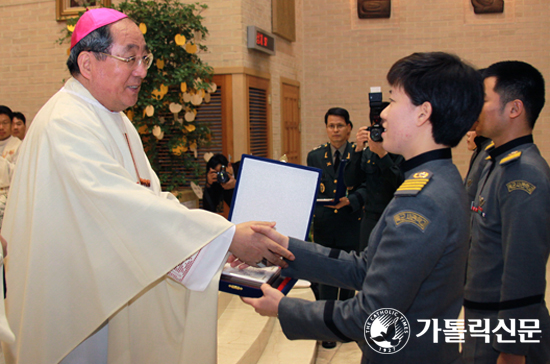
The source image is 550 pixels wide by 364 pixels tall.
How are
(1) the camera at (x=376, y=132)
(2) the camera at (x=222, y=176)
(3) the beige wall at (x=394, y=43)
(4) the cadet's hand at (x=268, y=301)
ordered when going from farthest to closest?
(3) the beige wall at (x=394, y=43) → (2) the camera at (x=222, y=176) → (1) the camera at (x=376, y=132) → (4) the cadet's hand at (x=268, y=301)

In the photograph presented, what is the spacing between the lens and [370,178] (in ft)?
13.4

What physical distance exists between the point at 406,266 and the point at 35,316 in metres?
1.35

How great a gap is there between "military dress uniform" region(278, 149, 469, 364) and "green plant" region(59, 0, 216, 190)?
4.04 meters

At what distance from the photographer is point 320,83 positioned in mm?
8523

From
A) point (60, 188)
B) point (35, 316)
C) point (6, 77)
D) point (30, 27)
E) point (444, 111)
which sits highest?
point (30, 27)

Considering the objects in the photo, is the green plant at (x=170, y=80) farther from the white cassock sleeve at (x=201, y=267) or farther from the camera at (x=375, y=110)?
the white cassock sleeve at (x=201, y=267)

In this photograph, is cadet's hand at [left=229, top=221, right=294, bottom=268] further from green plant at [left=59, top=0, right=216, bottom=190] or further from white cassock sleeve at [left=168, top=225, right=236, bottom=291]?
green plant at [left=59, top=0, right=216, bottom=190]

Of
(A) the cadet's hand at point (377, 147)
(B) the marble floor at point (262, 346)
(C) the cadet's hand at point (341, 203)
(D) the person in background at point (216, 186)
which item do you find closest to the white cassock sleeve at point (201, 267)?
(B) the marble floor at point (262, 346)

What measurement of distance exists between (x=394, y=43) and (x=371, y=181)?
4882mm

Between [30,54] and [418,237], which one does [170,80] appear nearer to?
[30,54]

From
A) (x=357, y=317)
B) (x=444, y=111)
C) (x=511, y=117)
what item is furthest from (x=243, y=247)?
(x=511, y=117)

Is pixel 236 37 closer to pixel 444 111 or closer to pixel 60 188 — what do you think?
pixel 60 188

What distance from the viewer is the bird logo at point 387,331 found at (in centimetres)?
130

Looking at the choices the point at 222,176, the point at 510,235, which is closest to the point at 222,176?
the point at 222,176
